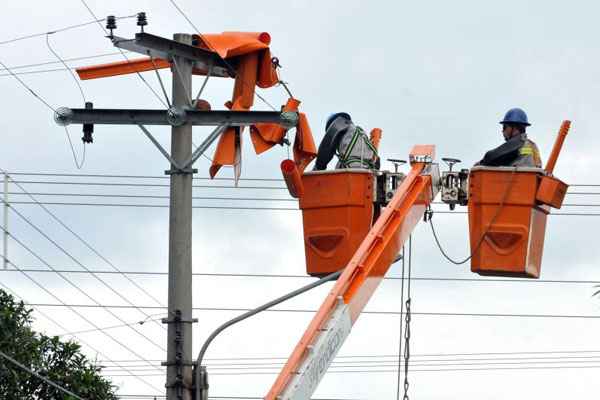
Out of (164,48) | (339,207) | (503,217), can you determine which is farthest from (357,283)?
(164,48)

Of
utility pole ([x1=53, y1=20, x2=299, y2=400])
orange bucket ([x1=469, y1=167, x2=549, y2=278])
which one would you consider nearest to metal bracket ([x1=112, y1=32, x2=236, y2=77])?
utility pole ([x1=53, y1=20, x2=299, y2=400])

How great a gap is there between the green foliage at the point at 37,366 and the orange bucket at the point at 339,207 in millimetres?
6705

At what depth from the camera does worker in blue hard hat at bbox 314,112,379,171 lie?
27.6 metres

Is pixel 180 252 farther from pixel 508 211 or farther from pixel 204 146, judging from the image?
pixel 508 211

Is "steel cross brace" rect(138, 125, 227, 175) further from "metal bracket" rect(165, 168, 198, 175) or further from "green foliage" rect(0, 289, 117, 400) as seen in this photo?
"green foliage" rect(0, 289, 117, 400)

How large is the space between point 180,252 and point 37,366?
691 cm

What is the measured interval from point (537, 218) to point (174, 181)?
464cm

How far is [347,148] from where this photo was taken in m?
27.7

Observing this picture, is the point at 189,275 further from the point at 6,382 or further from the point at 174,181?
the point at 6,382

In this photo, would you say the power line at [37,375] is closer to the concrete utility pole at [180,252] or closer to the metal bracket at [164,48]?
the concrete utility pole at [180,252]

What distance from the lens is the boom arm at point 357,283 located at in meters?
22.1

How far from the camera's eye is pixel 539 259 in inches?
1094

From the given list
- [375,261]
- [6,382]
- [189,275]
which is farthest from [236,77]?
[6,382]

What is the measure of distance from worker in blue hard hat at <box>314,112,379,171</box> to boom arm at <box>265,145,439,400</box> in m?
1.28
